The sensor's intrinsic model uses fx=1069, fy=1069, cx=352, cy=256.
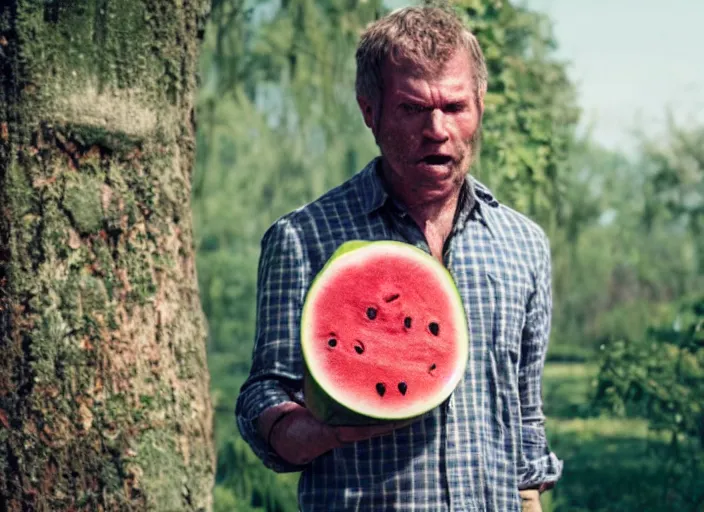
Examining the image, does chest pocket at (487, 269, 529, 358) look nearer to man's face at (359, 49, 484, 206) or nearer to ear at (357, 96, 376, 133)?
man's face at (359, 49, 484, 206)

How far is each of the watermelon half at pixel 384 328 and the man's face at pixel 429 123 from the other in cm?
20

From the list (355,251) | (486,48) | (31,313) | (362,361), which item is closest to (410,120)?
(355,251)

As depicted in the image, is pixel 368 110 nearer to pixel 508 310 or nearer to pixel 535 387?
pixel 508 310

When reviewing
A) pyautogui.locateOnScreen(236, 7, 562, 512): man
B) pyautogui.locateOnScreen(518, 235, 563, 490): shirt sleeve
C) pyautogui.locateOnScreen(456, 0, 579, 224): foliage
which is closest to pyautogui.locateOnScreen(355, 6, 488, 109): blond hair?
pyautogui.locateOnScreen(236, 7, 562, 512): man

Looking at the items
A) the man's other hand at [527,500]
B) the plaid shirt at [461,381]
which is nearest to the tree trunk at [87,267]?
the plaid shirt at [461,381]

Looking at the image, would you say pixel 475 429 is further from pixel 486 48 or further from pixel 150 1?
pixel 486 48

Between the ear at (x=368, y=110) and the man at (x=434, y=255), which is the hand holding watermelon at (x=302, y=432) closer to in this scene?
the man at (x=434, y=255)

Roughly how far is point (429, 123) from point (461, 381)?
0.59 meters

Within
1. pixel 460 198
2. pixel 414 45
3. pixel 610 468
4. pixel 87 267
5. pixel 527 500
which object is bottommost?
pixel 610 468

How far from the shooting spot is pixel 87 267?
2.67m

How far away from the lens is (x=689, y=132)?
1369 centimetres

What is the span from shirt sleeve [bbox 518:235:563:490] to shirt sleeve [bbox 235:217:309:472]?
0.60 m

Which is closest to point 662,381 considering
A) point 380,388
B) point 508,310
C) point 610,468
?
point 610,468

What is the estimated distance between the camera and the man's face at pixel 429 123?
2.35 m
